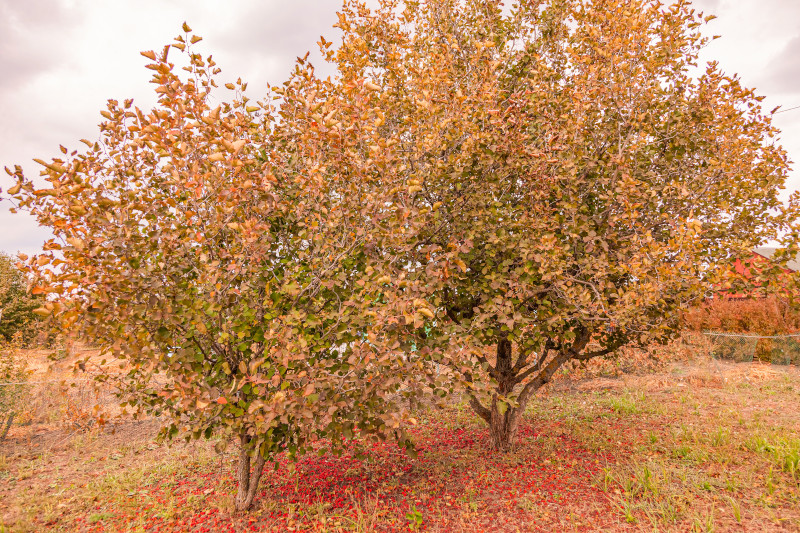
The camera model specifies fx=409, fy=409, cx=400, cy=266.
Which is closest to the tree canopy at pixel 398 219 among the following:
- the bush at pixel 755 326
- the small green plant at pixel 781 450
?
the small green plant at pixel 781 450

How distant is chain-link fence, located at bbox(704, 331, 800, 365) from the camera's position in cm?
1313

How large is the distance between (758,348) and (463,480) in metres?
15.0

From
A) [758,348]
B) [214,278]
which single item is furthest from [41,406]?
[758,348]

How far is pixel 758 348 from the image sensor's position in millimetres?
14383

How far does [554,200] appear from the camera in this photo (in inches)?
196

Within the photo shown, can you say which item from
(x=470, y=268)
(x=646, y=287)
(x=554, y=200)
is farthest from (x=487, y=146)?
(x=646, y=287)

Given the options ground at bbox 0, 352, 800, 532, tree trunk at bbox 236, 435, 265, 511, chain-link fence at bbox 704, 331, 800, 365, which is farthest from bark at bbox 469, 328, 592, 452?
chain-link fence at bbox 704, 331, 800, 365

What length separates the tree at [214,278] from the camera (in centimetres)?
290

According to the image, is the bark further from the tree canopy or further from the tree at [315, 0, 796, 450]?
the tree at [315, 0, 796, 450]

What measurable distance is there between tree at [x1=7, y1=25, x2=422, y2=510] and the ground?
1.09 metres

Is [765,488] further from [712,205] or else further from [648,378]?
[648,378]

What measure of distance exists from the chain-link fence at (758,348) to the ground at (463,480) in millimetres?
6925

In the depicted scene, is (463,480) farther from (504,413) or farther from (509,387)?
(509,387)

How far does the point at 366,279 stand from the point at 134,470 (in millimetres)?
5320
